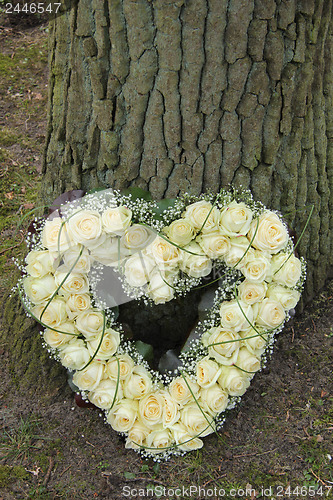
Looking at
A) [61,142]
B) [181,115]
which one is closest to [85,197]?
[61,142]

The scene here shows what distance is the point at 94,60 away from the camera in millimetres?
1915

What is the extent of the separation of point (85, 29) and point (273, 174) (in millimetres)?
1109

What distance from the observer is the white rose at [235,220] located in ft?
6.20

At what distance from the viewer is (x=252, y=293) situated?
6.47ft

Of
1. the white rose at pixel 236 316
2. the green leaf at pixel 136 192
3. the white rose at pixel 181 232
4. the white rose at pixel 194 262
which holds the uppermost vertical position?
the green leaf at pixel 136 192

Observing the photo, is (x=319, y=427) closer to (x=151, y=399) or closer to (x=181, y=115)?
(x=151, y=399)

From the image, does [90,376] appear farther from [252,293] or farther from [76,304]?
[252,293]

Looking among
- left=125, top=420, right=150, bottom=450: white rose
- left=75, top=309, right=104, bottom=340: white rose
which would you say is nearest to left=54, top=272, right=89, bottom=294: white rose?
left=75, top=309, right=104, bottom=340: white rose

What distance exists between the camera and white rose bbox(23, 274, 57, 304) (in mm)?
1952

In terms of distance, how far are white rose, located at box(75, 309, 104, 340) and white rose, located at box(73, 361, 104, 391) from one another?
0.15m

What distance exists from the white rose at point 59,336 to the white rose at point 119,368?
0.22m

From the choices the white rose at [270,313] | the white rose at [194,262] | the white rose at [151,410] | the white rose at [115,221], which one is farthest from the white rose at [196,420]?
the white rose at [115,221]

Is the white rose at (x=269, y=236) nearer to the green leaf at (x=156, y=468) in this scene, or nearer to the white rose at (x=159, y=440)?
the white rose at (x=159, y=440)

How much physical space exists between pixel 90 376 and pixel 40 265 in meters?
0.55
